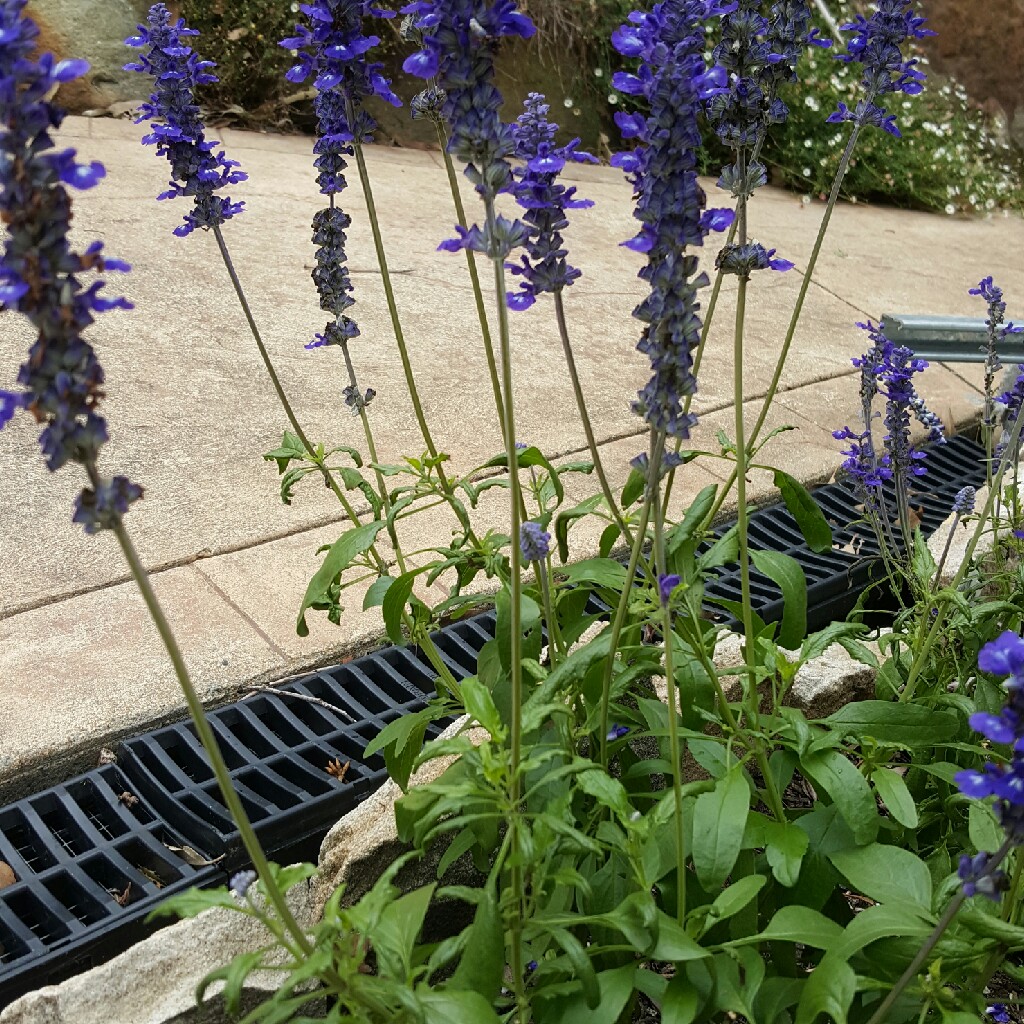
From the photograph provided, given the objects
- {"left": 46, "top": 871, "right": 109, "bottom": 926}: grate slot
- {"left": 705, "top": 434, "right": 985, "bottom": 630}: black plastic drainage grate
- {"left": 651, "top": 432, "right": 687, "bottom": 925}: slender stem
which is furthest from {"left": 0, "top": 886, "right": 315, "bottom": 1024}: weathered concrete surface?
{"left": 705, "top": 434, "right": 985, "bottom": 630}: black plastic drainage grate

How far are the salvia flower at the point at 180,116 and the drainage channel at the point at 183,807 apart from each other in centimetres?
114

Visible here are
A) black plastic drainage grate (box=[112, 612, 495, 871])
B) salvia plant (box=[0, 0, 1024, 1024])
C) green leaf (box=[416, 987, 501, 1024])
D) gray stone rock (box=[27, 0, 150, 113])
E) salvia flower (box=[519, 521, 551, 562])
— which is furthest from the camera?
gray stone rock (box=[27, 0, 150, 113])

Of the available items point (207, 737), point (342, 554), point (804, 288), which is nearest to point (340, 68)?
point (342, 554)

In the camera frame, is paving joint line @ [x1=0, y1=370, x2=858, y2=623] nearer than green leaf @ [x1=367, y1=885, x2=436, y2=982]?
No

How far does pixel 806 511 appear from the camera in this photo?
236 centimetres

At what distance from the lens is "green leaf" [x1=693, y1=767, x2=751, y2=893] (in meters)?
1.73

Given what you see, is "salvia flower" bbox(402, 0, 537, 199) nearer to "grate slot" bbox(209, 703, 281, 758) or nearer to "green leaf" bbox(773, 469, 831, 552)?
"green leaf" bbox(773, 469, 831, 552)

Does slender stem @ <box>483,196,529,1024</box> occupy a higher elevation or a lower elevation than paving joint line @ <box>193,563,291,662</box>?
higher

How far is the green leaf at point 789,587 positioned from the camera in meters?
2.22

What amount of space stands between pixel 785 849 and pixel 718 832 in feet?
0.48

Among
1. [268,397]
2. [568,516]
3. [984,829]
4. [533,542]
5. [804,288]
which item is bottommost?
[268,397]

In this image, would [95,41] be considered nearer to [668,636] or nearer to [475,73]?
[475,73]

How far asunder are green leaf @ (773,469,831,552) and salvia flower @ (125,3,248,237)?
4.00 ft

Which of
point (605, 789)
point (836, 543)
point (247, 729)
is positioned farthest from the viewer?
point (836, 543)
